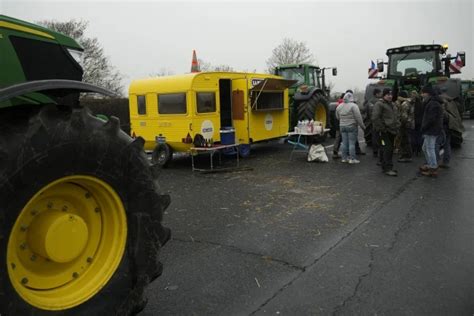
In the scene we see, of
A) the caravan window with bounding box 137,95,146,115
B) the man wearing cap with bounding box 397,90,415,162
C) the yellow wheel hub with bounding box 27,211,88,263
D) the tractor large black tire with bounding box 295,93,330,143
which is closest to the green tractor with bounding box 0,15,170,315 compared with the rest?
the yellow wheel hub with bounding box 27,211,88,263

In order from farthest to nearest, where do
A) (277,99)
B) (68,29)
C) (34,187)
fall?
(68,29) → (277,99) → (34,187)

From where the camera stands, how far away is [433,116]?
318 inches

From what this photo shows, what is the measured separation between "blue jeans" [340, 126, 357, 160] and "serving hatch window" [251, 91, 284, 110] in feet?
7.19

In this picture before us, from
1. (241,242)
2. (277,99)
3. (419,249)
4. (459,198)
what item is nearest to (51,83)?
(241,242)

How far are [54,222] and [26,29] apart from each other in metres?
1.22

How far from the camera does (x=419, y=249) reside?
4445mm

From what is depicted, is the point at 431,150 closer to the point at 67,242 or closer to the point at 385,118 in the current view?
the point at 385,118

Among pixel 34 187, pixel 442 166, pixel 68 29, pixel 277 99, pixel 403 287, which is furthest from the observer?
pixel 68 29

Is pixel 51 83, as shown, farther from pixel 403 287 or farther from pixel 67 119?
pixel 403 287

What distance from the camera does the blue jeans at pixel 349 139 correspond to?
32.7ft

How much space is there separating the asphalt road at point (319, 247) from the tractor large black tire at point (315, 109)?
4.71m

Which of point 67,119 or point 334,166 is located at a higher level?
point 67,119

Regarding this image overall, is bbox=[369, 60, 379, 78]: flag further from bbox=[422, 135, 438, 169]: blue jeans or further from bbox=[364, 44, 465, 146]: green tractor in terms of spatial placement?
bbox=[422, 135, 438, 169]: blue jeans

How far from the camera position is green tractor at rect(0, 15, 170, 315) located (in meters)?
2.16
